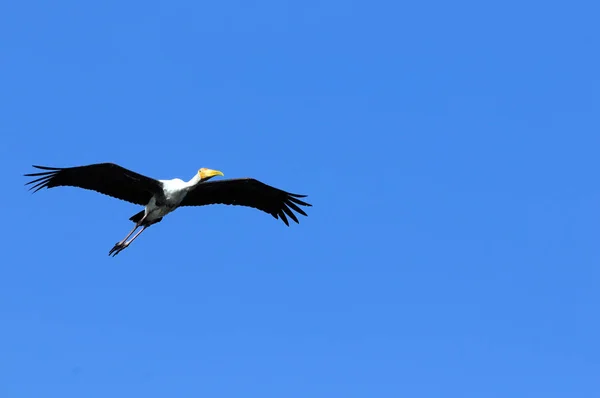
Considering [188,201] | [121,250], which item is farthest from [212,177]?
[121,250]

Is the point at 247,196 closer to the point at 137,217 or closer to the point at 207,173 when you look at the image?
the point at 207,173

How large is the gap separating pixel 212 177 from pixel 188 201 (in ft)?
3.50

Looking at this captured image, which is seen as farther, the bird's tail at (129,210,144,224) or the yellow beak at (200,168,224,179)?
the bird's tail at (129,210,144,224)

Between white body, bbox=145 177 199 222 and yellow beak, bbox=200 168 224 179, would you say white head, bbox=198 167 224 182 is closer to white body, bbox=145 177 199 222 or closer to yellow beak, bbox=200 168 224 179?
yellow beak, bbox=200 168 224 179

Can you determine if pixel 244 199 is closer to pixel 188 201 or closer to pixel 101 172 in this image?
pixel 188 201

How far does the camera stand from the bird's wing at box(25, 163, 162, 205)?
96.1 feet

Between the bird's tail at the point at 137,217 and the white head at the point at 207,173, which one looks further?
the bird's tail at the point at 137,217

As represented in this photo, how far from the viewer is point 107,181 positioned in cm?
3027

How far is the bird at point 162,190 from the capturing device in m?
29.5

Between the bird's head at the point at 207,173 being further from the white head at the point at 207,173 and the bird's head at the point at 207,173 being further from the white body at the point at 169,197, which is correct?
the white body at the point at 169,197

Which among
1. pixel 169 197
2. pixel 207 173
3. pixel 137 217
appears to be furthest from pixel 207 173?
pixel 137 217

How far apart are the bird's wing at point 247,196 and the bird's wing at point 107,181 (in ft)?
5.26

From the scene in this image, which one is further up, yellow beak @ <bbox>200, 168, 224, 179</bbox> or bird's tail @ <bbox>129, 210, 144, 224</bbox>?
yellow beak @ <bbox>200, 168, 224, 179</bbox>

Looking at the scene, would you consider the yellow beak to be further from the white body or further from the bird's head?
the white body
